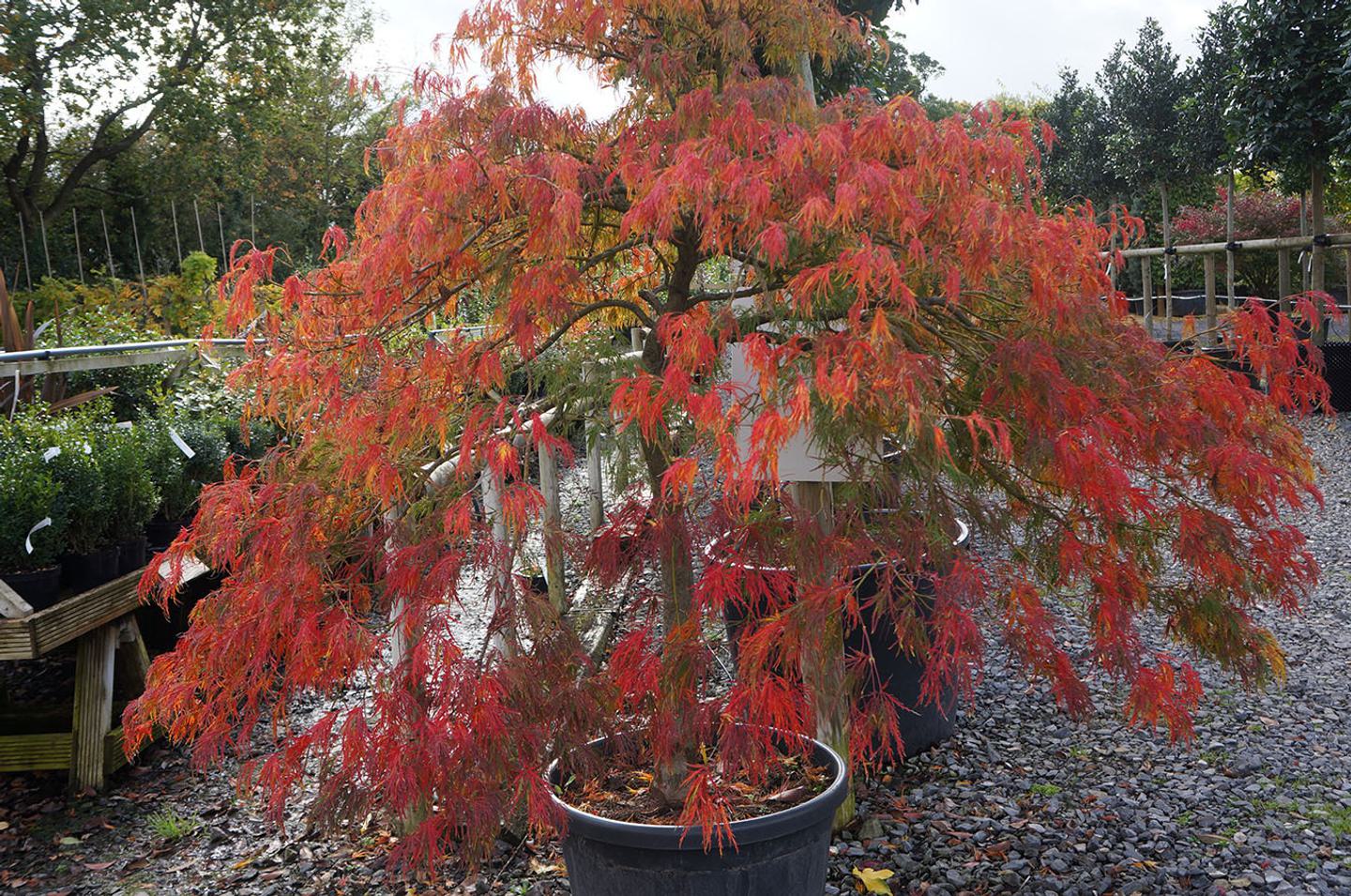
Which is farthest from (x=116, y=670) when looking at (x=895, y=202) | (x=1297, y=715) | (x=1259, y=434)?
(x=1297, y=715)

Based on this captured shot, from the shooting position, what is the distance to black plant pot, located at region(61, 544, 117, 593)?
11.0ft

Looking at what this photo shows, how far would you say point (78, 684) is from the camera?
127 inches

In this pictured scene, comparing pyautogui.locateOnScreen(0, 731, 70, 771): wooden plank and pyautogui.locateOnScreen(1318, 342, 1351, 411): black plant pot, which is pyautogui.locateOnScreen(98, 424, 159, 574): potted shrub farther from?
pyautogui.locateOnScreen(1318, 342, 1351, 411): black plant pot

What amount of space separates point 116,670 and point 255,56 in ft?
34.5

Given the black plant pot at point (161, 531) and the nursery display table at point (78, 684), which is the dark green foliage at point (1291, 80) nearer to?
the black plant pot at point (161, 531)

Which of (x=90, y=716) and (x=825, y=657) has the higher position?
(x=825, y=657)

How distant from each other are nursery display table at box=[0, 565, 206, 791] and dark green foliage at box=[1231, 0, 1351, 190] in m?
8.00

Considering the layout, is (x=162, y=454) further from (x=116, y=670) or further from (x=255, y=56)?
(x=255, y=56)

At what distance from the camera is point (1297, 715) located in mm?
3400

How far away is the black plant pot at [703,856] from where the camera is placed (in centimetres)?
199

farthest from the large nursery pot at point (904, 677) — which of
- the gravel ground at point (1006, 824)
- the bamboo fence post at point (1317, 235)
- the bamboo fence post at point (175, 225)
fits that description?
the bamboo fence post at point (175, 225)

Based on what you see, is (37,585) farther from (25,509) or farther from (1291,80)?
(1291,80)

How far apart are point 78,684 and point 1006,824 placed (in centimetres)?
265

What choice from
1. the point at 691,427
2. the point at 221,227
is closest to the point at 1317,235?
the point at 691,427
